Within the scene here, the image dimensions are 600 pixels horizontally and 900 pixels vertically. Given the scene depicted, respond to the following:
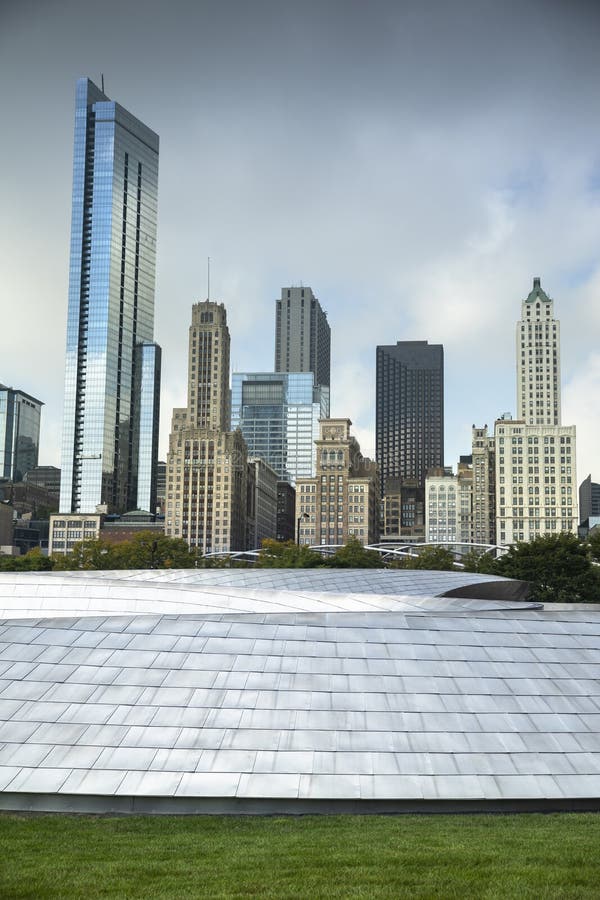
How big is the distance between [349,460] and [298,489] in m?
13.8

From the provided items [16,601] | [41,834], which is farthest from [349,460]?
[41,834]

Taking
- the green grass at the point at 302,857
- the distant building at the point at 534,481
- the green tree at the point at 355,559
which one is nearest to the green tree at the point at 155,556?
the green tree at the point at 355,559

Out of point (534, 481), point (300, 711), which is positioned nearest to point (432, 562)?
point (300, 711)

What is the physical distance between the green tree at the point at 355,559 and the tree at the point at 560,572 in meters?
20.3

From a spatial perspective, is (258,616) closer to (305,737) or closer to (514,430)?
(305,737)

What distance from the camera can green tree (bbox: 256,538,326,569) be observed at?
8538 centimetres

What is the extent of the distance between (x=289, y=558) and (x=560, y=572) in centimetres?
2884

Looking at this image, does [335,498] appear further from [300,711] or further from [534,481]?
[300,711]

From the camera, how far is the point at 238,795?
1594 cm

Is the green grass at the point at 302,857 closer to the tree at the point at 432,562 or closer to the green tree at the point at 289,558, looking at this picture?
the green tree at the point at 289,558

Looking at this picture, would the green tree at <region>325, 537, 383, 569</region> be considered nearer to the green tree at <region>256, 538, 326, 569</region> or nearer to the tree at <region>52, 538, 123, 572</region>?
the green tree at <region>256, 538, 326, 569</region>

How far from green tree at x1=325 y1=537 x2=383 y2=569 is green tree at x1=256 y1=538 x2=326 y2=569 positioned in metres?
1.87

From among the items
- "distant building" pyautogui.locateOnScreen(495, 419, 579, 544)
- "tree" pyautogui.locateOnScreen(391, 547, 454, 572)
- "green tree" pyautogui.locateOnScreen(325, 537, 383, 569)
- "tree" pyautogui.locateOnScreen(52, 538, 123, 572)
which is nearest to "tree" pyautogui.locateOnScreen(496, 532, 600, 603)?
"tree" pyautogui.locateOnScreen(391, 547, 454, 572)

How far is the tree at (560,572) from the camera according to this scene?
71938mm
